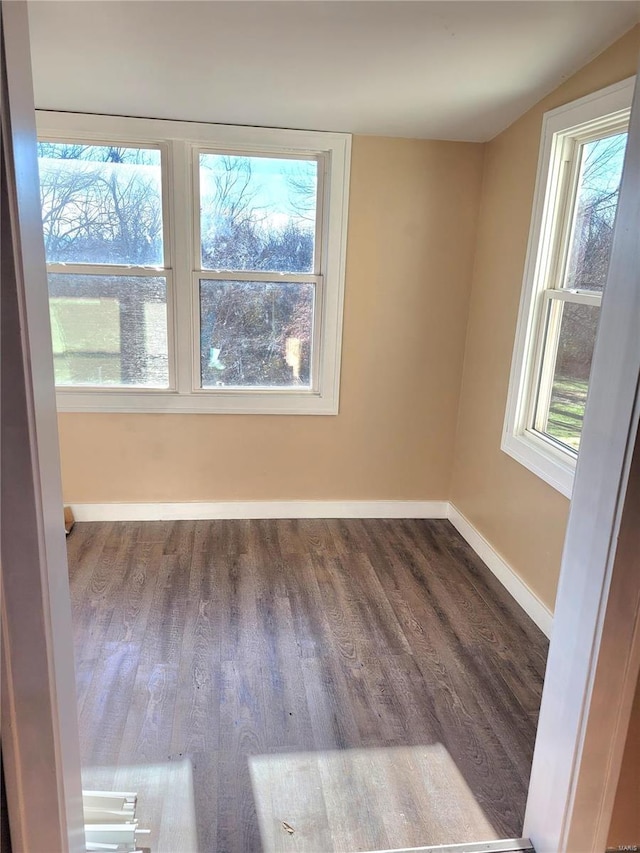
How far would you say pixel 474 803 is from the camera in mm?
1638

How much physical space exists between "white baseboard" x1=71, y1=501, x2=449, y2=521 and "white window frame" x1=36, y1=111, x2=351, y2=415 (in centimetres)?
59

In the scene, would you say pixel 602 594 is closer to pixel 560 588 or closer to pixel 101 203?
pixel 560 588

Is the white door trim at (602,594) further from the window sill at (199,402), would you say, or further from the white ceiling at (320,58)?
the window sill at (199,402)

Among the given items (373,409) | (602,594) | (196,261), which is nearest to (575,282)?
(373,409)

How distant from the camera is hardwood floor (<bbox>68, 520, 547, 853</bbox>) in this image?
1599mm

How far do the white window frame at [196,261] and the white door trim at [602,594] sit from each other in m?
2.24

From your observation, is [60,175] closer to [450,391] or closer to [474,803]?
[450,391]

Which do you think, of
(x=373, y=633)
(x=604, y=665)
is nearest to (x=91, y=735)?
(x=373, y=633)

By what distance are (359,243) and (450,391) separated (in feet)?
3.36

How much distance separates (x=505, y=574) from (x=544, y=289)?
138cm

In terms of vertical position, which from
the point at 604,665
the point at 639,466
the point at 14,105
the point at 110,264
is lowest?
the point at 604,665

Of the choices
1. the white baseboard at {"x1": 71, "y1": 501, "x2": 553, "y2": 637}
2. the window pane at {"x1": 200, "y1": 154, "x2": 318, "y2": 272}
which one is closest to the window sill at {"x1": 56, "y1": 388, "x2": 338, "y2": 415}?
the white baseboard at {"x1": 71, "y1": 501, "x2": 553, "y2": 637}

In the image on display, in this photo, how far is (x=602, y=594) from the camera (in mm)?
1109

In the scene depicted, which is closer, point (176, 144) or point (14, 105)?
point (14, 105)
